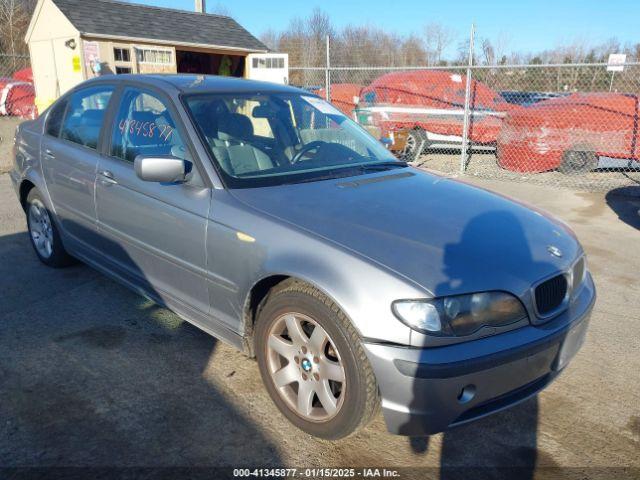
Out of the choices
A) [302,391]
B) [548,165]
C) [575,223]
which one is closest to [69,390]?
[302,391]

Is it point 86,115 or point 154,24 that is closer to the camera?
point 86,115

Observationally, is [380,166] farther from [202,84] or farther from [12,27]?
[12,27]

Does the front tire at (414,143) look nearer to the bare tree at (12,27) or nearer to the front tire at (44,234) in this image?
the front tire at (44,234)

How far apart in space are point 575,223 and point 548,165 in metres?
3.34

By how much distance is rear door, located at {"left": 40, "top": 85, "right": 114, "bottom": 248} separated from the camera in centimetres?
384

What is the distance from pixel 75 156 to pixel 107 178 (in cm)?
57

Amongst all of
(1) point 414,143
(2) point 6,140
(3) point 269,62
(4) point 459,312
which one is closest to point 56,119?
(4) point 459,312

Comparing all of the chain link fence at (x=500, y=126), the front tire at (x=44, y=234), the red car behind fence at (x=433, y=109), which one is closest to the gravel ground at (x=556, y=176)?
the chain link fence at (x=500, y=126)

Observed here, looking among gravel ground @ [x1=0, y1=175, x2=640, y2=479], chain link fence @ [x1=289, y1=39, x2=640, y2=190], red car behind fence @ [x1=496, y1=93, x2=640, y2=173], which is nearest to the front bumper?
gravel ground @ [x1=0, y1=175, x2=640, y2=479]

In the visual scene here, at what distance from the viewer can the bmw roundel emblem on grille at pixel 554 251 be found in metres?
2.63

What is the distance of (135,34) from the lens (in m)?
12.0

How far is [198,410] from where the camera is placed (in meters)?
2.81

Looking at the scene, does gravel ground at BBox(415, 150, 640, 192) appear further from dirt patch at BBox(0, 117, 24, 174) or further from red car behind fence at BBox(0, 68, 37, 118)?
red car behind fence at BBox(0, 68, 37, 118)

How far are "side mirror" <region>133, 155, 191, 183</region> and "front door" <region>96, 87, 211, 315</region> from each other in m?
0.13
